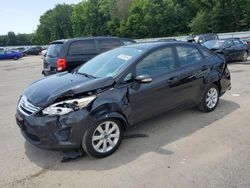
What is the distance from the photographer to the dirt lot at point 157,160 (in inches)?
141

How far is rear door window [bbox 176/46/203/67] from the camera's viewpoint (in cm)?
549

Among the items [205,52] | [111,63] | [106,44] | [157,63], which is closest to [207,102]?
[205,52]

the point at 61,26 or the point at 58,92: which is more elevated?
the point at 61,26

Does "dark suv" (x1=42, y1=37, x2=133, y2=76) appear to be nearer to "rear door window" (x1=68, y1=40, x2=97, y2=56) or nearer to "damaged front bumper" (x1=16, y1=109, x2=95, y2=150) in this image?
"rear door window" (x1=68, y1=40, x2=97, y2=56)

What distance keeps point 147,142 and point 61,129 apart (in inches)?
58.3

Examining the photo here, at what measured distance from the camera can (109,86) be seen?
4363 mm

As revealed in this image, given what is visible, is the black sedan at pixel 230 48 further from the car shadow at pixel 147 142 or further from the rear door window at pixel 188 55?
the rear door window at pixel 188 55

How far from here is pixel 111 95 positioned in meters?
4.30

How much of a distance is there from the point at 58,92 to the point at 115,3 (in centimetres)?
7643

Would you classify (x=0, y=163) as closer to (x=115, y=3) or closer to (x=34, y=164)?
(x=34, y=164)

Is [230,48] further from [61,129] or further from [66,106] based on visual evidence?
[61,129]

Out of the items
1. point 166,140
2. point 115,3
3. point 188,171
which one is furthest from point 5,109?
point 115,3

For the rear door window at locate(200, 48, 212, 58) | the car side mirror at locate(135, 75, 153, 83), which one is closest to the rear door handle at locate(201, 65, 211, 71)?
the rear door window at locate(200, 48, 212, 58)

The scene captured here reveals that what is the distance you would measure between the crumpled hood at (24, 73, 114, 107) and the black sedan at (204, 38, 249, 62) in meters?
11.6
